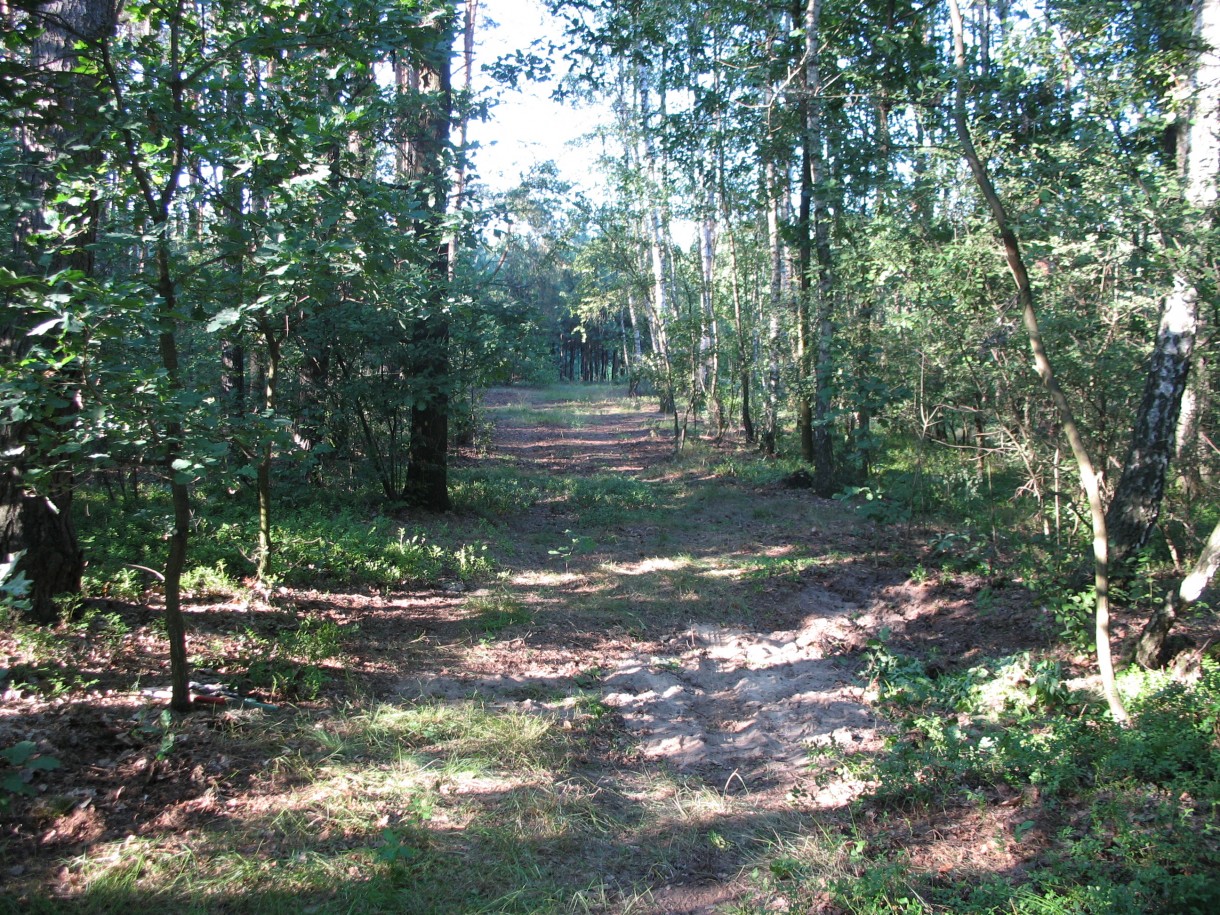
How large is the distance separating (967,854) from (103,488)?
1025cm

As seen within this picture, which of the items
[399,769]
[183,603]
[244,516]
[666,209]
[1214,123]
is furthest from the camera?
[666,209]

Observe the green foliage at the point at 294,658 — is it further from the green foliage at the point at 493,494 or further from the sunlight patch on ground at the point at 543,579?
the green foliage at the point at 493,494

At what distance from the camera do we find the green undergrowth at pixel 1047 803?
286cm

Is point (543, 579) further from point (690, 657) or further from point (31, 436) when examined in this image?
point (31, 436)

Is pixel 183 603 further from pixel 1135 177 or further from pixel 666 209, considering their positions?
pixel 666 209

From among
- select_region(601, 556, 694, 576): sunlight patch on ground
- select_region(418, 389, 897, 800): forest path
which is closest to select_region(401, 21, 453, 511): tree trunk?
select_region(418, 389, 897, 800): forest path

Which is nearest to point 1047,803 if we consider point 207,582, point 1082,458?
point 1082,458

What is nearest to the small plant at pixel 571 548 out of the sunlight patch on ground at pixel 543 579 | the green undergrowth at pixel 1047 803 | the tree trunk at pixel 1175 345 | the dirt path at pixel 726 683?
the sunlight patch on ground at pixel 543 579

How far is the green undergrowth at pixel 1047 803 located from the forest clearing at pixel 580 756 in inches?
0.7

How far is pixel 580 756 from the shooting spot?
14.9 ft

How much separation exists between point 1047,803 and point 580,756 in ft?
8.30

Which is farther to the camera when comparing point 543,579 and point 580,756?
point 543,579

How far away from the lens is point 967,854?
3328 mm

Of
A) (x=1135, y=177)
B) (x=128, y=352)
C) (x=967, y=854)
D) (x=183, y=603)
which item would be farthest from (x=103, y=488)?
(x=1135, y=177)
